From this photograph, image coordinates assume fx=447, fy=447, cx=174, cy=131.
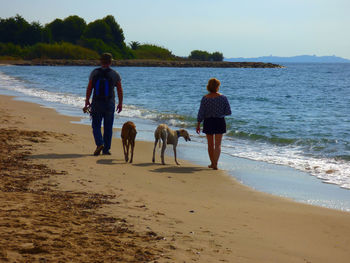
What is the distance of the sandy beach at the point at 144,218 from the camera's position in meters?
3.87

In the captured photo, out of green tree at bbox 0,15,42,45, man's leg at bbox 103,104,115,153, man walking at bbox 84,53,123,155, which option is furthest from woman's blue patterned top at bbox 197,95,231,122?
green tree at bbox 0,15,42,45

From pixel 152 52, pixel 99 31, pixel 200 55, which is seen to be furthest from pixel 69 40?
pixel 200 55

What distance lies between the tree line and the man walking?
96683 millimetres

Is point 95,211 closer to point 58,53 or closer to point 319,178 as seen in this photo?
point 319,178

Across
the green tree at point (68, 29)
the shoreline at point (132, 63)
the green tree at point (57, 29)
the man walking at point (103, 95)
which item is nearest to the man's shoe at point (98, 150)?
the man walking at point (103, 95)

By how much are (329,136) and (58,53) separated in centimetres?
9942

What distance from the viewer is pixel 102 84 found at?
8.52 m

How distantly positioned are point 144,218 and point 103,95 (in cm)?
429

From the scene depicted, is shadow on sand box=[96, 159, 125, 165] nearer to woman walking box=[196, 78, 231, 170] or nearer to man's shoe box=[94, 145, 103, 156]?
man's shoe box=[94, 145, 103, 156]

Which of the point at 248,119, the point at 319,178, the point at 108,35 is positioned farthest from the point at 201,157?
the point at 108,35

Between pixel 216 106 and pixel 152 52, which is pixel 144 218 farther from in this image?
pixel 152 52

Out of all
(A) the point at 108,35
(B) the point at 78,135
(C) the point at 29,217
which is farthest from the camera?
(A) the point at 108,35

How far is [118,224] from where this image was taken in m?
4.50

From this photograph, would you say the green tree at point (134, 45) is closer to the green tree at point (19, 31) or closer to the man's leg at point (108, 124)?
the green tree at point (19, 31)
